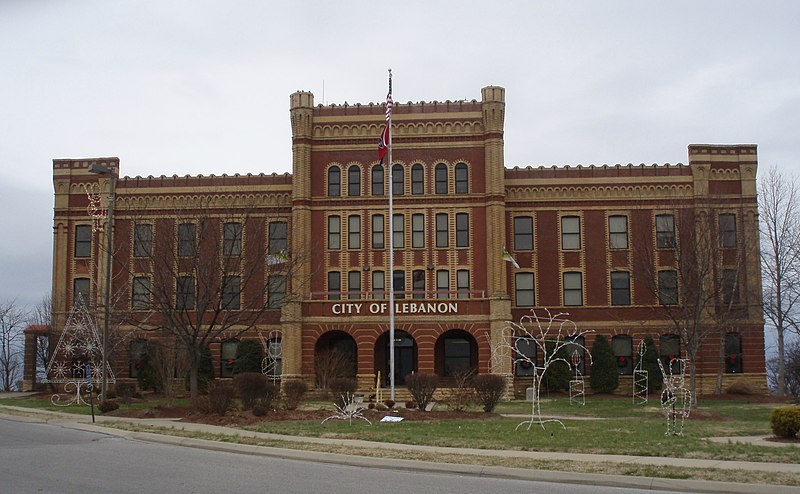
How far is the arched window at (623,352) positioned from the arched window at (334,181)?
17.5 meters

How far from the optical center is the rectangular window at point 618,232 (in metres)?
49.1

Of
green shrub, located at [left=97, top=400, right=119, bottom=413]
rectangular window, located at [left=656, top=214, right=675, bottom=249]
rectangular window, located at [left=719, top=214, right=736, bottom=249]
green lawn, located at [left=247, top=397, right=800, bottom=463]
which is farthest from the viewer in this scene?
rectangular window, located at [left=719, top=214, right=736, bottom=249]

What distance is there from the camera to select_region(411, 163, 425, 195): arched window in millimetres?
48031

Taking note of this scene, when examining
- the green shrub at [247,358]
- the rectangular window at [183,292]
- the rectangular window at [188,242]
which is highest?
the rectangular window at [188,242]

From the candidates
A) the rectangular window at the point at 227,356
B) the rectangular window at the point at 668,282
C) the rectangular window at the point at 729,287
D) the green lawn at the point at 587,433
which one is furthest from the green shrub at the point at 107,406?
the rectangular window at the point at 729,287

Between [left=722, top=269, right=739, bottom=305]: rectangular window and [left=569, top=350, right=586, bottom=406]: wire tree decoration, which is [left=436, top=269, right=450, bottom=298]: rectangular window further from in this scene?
[left=722, top=269, right=739, bottom=305]: rectangular window

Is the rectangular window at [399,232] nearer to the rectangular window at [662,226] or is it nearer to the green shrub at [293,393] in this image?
the rectangular window at [662,226]

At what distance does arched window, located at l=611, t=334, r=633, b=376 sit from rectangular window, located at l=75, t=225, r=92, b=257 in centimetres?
3118

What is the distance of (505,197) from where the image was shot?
48.9m

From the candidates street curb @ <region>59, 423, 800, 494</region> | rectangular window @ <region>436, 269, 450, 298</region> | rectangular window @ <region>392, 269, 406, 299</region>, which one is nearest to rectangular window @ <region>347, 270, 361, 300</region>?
rectangular window @ <region>392, 269, 406, 299</region>

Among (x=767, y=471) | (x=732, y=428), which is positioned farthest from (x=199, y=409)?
(x=767, y=471)

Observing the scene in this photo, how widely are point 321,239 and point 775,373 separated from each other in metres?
42.8

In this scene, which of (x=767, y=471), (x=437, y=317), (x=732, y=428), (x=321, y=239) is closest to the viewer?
(x=767, y=471)

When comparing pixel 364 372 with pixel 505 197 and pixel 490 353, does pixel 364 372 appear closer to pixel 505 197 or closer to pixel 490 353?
pixel 490 353
